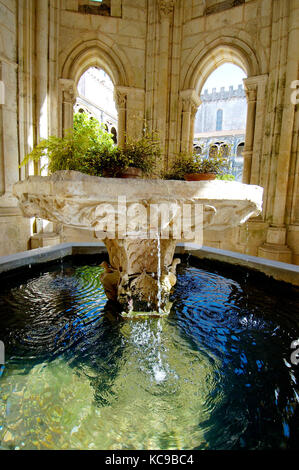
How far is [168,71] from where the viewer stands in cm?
607

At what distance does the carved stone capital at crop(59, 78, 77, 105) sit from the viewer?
582 cm

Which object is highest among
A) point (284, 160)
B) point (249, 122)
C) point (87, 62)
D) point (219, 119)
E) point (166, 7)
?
point (219, 119)

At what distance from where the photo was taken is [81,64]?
613cm

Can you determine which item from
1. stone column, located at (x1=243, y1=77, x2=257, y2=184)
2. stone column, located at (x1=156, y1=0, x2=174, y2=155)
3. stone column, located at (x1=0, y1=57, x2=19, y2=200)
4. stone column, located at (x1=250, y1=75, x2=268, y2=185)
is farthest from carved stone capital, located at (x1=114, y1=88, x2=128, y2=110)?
stone column, located at (x1=250, y1=75, x2=268, y2=185)

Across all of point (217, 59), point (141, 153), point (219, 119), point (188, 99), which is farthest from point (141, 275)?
point (219, 119)

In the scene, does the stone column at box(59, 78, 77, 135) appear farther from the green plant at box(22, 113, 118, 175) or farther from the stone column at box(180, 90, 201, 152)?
the green plant at box(22, 113, 118, 175)

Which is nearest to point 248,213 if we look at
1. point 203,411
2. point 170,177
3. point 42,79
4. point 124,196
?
point 170,177

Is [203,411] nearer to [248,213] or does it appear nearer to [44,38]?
[248,213]

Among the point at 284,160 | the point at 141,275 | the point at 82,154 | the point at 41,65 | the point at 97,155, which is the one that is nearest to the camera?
the point at 97,155

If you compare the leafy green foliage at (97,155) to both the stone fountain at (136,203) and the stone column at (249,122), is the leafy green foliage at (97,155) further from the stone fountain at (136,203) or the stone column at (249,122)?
the stone column at (249,122)

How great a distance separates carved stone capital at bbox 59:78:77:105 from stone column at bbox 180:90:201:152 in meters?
2.37

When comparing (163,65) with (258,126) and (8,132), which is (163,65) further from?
(8,132)

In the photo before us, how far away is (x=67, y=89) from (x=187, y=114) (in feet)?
8.69

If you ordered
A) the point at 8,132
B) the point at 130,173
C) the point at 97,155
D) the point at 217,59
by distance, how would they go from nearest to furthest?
the point at 130,173
the point at 97,155
the point at 8,132
the point at 217,59
